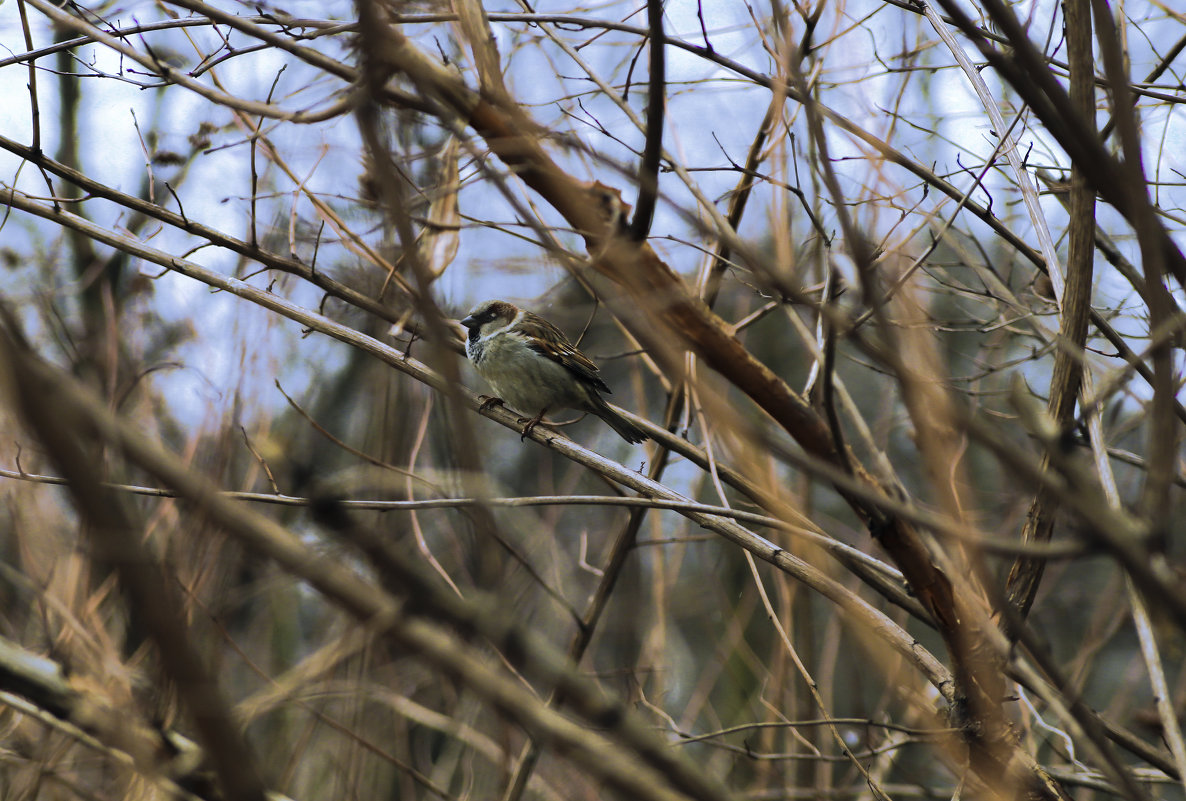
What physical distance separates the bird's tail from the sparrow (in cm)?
1

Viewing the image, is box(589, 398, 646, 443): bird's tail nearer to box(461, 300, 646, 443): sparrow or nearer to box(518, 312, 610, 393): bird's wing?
box(461, 300, 646, 443): sparrow

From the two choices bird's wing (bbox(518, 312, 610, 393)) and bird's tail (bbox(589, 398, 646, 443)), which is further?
bird's wing (bbox(518, 312, 610, 393))

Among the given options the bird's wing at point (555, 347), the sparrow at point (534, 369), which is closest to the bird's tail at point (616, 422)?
the sparrow at point (534, 369)

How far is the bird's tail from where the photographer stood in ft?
12.4

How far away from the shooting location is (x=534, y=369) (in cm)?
460

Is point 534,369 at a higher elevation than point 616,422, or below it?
higher

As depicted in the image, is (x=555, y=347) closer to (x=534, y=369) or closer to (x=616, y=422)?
(x=534, y=369)

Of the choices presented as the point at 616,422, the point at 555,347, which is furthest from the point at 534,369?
the point at 616,422

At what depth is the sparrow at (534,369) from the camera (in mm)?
4559

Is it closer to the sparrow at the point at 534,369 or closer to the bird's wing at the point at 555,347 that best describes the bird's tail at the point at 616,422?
the sparrow at the point at 534,369

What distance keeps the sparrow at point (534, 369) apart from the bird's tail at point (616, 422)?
0.03 feet

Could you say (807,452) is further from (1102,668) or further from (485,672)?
(1102,668)

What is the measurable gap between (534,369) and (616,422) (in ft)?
2.35

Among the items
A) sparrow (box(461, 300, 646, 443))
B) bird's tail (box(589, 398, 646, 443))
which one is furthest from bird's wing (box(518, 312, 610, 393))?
bird's tail (box(589, 398, 646, 443))
